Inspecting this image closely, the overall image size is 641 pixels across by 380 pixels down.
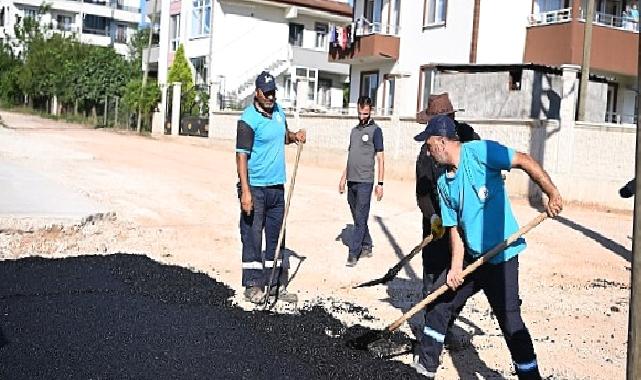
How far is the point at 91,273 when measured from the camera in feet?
24.7

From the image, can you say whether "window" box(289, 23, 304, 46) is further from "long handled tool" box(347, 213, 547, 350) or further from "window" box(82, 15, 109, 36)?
"long handled tool" box(347, 213, 547, 350)

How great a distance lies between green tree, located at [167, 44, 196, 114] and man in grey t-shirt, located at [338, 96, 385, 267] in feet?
88.6

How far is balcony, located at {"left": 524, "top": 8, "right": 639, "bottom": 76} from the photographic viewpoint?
2248 cm

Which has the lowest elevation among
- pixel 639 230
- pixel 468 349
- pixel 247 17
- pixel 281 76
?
pixel 468 349

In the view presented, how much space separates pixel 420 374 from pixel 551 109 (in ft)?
44.5

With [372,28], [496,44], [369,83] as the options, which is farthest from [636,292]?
[369,83]

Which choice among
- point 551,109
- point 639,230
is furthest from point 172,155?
point 639,230

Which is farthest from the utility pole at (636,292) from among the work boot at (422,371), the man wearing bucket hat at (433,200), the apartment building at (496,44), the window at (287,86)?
the window at (287,86)

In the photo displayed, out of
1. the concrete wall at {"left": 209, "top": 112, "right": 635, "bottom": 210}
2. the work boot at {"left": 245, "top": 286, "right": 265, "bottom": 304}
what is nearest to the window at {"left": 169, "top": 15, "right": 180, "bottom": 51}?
the concrete wall at {"left": 209, "top": 112, "right": 635, "bottom": 210}

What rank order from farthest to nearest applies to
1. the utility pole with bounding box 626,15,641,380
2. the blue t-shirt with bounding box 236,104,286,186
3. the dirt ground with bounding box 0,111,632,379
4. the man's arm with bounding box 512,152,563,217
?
1. the blue t-shirt with bounding box 236,104,286,186
2. the dirt ground with bounding box 0,111,632,379
3. the man's arm with bounding box 512,152,563,217
4. the utility pole with bounding box 626,15,641,380

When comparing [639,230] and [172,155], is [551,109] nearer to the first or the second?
[172,155]

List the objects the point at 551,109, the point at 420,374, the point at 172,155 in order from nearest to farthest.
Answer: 1. the point at 420,374
2. the point at 551,109
3. the point at 172,155

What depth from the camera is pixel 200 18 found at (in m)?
40.9

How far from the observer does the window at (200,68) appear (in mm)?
39625
